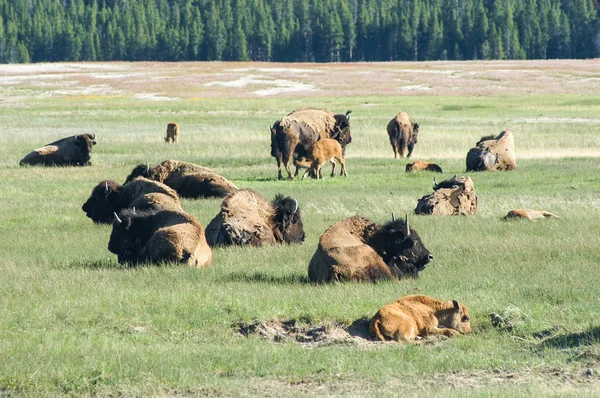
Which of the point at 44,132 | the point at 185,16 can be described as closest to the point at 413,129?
the point at 44,132

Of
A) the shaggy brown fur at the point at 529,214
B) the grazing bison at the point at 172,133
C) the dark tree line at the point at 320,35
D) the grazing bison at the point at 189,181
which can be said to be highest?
the dark tree line at the point at 320,35

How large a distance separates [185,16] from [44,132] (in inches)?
4607

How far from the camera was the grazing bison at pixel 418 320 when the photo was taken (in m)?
8.40

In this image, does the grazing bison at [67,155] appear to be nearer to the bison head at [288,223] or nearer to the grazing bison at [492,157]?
the grazing bison at [492,157]

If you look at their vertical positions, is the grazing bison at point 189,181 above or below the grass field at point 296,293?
above

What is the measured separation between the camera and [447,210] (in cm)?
1677

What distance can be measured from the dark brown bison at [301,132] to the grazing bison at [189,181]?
12.3ft

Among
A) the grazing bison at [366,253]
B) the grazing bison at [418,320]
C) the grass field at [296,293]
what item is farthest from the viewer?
the grazing bison at [366,253]

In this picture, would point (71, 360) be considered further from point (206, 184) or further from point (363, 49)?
point (363, 49)

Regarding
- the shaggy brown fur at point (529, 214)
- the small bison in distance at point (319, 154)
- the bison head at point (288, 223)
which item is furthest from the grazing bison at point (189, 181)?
the shaggy brown fur at point (529, 214)

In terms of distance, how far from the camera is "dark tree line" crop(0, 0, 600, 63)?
128 m

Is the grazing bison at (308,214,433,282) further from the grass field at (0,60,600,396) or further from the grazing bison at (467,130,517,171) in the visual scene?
the grazing bison at (467,130,517,171)

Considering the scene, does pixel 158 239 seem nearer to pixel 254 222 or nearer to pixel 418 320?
pixel 254 222

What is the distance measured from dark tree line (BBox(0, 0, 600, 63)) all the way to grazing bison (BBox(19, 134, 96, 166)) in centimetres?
10548
